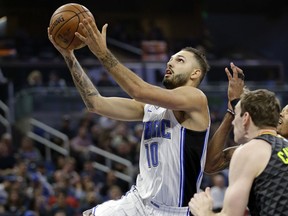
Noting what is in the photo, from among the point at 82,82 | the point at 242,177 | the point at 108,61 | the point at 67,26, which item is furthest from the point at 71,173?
the point at 242,177

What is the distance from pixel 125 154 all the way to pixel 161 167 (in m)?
9.08

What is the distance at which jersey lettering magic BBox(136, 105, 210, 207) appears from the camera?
519 centimetres

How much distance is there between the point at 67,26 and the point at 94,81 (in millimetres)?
11743

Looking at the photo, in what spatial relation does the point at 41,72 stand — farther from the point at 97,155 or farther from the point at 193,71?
the point at 193,71

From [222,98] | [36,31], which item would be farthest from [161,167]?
[36,31]

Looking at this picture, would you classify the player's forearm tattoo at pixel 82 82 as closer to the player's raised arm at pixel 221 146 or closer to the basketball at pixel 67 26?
the basketball at pixel 67 26

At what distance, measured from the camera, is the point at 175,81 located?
17.7 ft

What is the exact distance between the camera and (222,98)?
1625 centimetres

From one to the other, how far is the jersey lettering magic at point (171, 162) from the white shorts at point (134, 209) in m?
0.04

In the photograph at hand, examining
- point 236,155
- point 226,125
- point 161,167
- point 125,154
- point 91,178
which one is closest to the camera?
point 236,155

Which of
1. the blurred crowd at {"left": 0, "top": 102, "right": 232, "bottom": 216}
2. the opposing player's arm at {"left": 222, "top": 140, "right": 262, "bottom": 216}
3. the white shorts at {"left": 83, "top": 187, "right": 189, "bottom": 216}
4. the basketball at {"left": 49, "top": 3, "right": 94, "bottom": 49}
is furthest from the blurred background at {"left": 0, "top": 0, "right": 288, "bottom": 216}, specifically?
the opposing player's arm at {"left": 222, "top": 140, "right": 262, "bottom": 216}

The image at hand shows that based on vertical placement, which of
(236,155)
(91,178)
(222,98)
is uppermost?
(236,155)

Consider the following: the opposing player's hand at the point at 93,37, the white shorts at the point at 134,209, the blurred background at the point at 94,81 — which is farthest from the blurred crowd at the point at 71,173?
the opposing player's hand at the point at 93,37

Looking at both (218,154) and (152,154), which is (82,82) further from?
(218,154)
